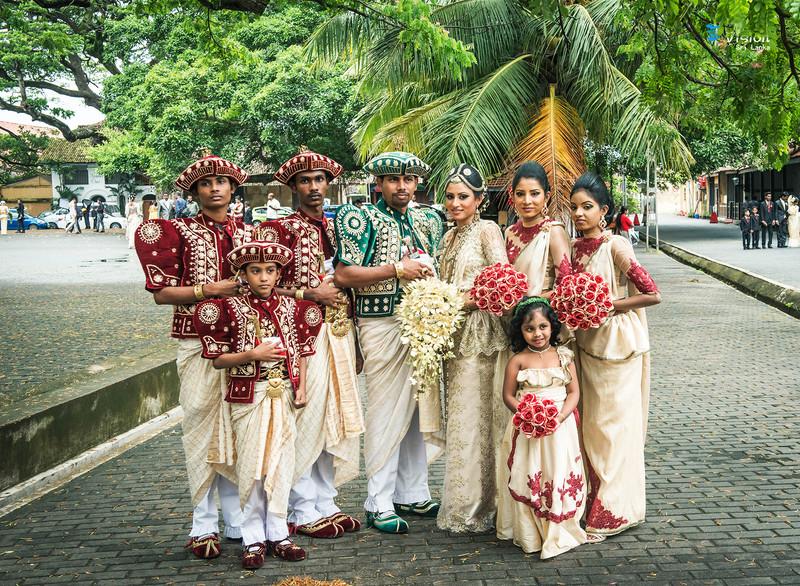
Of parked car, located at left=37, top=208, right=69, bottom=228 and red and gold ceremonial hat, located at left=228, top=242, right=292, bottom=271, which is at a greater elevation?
parked car, located at left=37, top=208, right=69, bottom=228

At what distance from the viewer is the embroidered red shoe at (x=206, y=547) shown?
506 centimetres

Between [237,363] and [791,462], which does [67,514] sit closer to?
[237,363]

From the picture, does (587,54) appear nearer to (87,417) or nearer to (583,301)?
(87,417)

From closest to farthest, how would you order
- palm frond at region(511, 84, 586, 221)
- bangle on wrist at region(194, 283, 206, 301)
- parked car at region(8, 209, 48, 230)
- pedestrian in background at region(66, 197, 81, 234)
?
bangle on wrist at region(194, 283, 206, 301) < palm frond at region(511, 84, 586, 221) < pedestrian in background at region(66, 197, 81, 234) < parked car at region(8, 209, 48, 230)

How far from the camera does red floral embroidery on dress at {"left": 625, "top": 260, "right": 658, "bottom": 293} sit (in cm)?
520

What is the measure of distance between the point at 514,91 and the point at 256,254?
1380cm

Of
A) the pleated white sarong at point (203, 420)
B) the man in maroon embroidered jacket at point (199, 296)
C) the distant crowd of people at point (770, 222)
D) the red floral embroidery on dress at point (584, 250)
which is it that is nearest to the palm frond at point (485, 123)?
the red floral embroidery on dress at point (584, 250)

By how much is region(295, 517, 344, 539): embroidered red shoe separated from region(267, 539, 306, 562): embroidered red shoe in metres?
0.31

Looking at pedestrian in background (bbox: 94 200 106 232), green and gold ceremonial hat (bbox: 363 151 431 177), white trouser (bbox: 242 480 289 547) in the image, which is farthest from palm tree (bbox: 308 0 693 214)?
pedestrian in background (bbox: 94 200 106 232)

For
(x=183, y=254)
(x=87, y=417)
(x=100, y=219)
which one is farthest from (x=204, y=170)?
(x=100, y=219)

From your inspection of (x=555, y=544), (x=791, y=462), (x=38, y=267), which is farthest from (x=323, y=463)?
(x=38, y=267)

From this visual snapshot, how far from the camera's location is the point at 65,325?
497 inches

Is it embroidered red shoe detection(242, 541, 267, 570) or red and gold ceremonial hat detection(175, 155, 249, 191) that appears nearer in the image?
embroidered red shoe detection(242, 541, 267, 570)

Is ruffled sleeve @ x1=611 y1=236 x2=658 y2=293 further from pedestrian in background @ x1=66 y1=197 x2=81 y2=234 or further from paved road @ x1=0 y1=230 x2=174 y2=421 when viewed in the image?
pedestrian in background @ x1=66 y1=197 x2=81 y2=234
